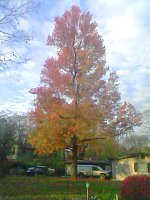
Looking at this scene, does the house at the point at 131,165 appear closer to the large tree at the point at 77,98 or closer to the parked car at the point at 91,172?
the parked car at the point at 91,172

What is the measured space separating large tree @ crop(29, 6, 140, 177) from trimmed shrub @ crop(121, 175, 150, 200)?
1434 cm

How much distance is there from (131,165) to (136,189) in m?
27.4

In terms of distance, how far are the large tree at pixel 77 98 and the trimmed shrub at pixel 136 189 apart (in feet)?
47.0

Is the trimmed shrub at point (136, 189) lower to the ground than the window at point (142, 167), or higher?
lower

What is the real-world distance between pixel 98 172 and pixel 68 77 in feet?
64.5

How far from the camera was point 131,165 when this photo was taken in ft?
143

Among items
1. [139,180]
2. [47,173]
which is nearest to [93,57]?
[139,180]

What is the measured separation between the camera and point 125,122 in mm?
33688

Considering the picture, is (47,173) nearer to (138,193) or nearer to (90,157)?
(90,157)

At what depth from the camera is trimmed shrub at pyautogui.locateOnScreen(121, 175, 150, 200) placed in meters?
16.6

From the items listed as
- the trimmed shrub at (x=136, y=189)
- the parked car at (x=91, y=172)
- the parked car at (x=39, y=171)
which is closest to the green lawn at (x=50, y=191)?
the trimmed shrub at (x=136, y=189)

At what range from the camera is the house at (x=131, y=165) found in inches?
1655

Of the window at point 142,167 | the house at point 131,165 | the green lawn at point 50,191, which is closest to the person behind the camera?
the green lawn at point 50,191

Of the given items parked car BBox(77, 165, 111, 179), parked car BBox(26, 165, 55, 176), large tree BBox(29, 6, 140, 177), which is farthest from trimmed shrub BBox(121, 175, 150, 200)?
parked car BBox(26, 165, 55, 176)
